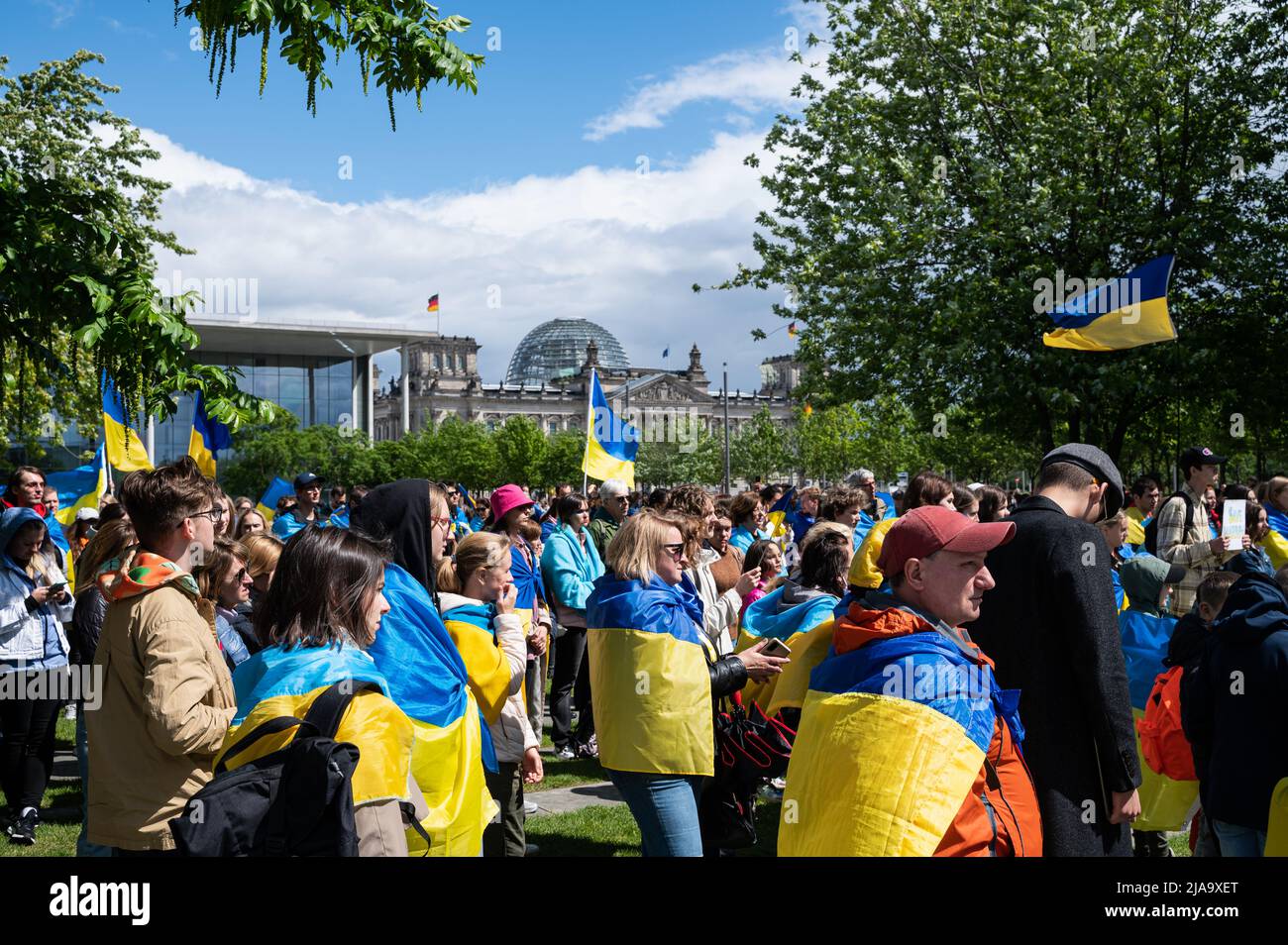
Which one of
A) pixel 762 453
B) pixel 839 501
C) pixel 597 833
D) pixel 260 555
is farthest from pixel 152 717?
pixel 762 453

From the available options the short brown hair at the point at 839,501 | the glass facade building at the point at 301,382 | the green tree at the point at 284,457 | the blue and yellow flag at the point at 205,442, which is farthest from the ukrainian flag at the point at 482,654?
the glass facade building at the point at 301,382

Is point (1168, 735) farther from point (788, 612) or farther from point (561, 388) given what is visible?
point (561, 388)

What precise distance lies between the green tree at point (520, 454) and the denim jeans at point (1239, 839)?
95.2 metres

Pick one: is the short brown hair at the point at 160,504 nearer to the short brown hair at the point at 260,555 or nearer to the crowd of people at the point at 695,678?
the crowd of people at the point at 695,678

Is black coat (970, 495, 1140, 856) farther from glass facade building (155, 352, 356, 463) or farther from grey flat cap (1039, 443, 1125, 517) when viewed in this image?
glass facade building (155, 352, 356, 463)

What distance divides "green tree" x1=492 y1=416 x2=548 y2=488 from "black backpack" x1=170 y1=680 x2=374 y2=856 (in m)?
96.7

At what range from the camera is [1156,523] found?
10.1 meters

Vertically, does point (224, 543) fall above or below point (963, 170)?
below

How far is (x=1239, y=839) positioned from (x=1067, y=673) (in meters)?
1.35
